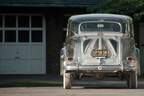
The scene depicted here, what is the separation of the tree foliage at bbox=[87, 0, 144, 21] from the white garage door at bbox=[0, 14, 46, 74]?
208 inches

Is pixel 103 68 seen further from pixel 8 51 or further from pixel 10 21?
pixel 10 21

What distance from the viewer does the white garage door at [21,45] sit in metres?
35.3

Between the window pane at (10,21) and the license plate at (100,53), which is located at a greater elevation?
the window pane at (10,21)

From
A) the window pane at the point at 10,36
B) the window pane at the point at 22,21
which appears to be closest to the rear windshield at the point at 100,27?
the window pane at the point at 22,21

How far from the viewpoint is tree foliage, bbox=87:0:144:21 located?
29906 millimetres

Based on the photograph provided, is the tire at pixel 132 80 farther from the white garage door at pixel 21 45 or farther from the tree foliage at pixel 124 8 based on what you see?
the white garage door at pixel 21 45

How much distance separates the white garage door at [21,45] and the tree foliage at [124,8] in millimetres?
5291

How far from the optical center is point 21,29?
1391 inches

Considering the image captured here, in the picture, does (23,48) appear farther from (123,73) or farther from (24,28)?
(123,73)

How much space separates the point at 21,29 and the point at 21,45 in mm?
966

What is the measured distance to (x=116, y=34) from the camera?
69.9ft

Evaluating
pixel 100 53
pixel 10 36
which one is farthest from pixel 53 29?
pixel 100 53

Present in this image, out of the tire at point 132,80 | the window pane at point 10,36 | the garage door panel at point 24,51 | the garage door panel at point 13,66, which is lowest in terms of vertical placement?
the tire at point 132,80

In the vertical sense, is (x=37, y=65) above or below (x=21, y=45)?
below
